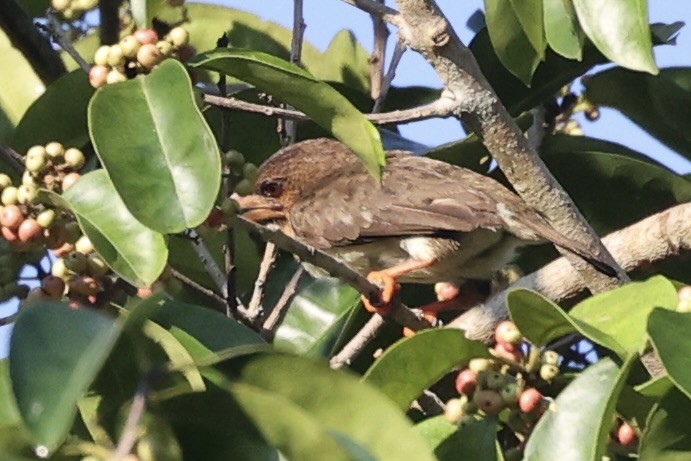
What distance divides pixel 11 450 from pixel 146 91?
124 cm

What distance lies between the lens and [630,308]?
8.38 ft

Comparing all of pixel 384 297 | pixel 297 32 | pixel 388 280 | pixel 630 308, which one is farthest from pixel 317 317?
pixel 630 308

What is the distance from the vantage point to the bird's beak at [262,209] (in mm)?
5863

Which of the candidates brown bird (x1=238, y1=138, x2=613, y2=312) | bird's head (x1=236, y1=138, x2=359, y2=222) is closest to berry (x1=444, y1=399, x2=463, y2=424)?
brown bird (x1=238, y1=138, x2=613, y2=312)

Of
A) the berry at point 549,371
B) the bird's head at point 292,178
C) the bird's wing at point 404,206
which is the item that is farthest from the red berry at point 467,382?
the bird's head at point 292,178

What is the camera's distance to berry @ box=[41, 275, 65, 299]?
3.42 m

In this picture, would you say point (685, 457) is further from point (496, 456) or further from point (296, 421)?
point (296, 421)

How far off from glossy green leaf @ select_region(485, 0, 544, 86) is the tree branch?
499 mm

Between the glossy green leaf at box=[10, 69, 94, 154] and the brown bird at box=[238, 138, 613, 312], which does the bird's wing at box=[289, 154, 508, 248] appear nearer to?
the brown bird at box=[238, 138, 613, 312]

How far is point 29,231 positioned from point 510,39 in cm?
134

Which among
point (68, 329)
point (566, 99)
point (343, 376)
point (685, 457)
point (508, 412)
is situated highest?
point (68, 329)

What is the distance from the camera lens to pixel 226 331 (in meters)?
3.09

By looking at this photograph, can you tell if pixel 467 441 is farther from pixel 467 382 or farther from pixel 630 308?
pixel 630 308

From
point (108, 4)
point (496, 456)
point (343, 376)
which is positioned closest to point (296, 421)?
point (343, 376)
